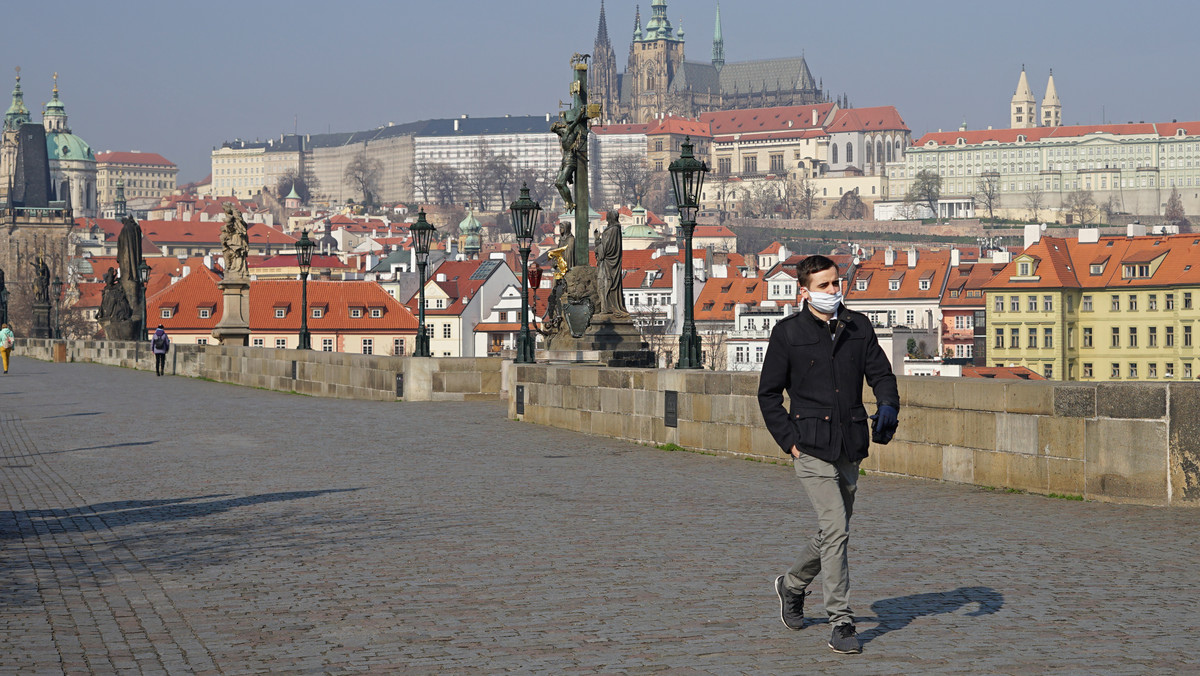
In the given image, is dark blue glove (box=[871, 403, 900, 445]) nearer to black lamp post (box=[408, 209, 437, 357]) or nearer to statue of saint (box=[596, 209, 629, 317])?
statue of saint (box=[596, 209, 629, 317])

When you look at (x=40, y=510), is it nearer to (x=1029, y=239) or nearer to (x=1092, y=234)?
(x=1092, y=234)

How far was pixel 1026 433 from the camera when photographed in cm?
1117

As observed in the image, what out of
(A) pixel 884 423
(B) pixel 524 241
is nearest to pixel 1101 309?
(B) pixel 524 241

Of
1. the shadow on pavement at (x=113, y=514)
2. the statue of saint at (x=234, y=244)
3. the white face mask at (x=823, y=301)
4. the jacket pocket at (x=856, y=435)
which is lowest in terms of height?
the shadow on pavement at (x=113, y=514)

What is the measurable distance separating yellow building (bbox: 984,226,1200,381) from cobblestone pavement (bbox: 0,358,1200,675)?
7406cm

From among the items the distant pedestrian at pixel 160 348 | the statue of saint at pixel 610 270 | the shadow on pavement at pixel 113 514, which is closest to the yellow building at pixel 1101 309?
the distant pedestrian at pixel 160 348

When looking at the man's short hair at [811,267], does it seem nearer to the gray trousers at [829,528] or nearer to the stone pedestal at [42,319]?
the gray trousers at [829,528]

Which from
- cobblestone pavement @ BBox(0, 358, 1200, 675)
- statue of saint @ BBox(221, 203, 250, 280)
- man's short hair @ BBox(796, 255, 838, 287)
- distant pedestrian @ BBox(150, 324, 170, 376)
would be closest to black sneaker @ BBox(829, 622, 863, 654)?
cobblestone pavement @ BBox(0, 358, 1200, 675)

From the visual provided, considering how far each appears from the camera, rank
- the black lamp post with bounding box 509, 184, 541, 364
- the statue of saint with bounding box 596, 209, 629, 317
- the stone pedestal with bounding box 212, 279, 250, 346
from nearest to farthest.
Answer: the statue of saint with bounding box 596, 209, 629, 317
the black lamp post with bounding box 509, 184, 541, 364
the stone pedestal with bounding box 212, 279, 250, 346

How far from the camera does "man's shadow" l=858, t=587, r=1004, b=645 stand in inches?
269

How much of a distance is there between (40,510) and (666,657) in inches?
239

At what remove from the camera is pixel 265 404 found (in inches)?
935

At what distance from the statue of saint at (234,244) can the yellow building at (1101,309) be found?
5862 centimetres

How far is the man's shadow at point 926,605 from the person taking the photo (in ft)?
22.5
